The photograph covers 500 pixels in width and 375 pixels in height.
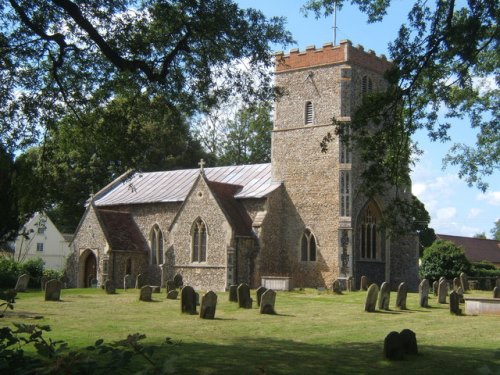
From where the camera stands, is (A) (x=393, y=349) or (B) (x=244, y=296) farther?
(B) (x=244, y=296)

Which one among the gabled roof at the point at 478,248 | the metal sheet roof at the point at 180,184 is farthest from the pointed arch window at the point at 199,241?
the gabled roof at the point at 478,248

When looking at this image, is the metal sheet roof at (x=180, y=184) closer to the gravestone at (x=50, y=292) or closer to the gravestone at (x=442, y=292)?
the gravestone at (x=442, y=292)

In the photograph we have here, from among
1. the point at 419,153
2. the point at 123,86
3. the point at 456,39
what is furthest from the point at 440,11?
the point at 123,86

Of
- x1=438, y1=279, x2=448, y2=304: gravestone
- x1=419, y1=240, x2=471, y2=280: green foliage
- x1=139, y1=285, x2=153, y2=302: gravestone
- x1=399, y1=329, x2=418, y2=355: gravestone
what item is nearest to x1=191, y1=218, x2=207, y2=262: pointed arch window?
x1=139, y1=285, x2=153, y2=302: gravestone

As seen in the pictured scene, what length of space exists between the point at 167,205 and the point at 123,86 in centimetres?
2299

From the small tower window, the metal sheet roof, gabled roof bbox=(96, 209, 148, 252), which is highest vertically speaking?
the small tower window

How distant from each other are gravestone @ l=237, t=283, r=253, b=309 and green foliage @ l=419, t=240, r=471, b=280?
18.4m

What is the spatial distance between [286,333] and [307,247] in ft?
60.0

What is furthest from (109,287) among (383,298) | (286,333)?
(286,333)

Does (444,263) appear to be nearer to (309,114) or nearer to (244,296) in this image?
(309,114)

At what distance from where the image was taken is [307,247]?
3281 cm

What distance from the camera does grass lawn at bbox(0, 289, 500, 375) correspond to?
10.1 m

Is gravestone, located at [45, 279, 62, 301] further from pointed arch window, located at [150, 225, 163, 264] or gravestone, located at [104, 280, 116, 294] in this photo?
pointed arch window, located at [150, 225, 163, 264]

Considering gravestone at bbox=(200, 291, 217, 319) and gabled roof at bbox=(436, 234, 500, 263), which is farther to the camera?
gabled roof at bbox=(436, 234, 500, 263)
